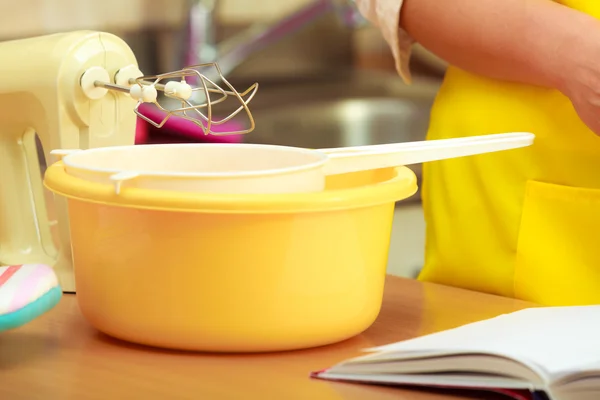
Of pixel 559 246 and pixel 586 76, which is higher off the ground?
pixel 586 76

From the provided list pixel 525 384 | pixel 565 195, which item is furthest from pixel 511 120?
pixel 525 384

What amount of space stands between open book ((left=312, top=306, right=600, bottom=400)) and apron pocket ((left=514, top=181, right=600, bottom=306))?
0.33 meters

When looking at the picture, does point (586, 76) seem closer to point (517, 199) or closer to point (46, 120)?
point (517, 199)

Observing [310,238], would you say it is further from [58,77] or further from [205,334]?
[58,77]

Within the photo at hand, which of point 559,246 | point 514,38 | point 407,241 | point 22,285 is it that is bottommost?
point 407,241

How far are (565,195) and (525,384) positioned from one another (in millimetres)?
453

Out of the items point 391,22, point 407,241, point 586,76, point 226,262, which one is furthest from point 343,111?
point 226,262

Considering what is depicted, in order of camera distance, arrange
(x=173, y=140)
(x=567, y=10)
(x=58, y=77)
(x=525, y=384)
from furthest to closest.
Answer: (x=173, y=140) → (x=567, y=10) → (x=58, y=77) → (x=525, y=384)

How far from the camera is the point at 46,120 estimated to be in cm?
74

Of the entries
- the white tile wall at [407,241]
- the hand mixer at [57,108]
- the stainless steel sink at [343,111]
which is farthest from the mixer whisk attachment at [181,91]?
the white tile wall at [407,241]

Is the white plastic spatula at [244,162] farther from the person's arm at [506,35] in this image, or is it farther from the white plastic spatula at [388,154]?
the person's arm at [506,35]

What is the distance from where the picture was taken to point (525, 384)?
480 mm

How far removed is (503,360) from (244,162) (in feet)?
0.90

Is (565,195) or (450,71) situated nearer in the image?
(565,195)
